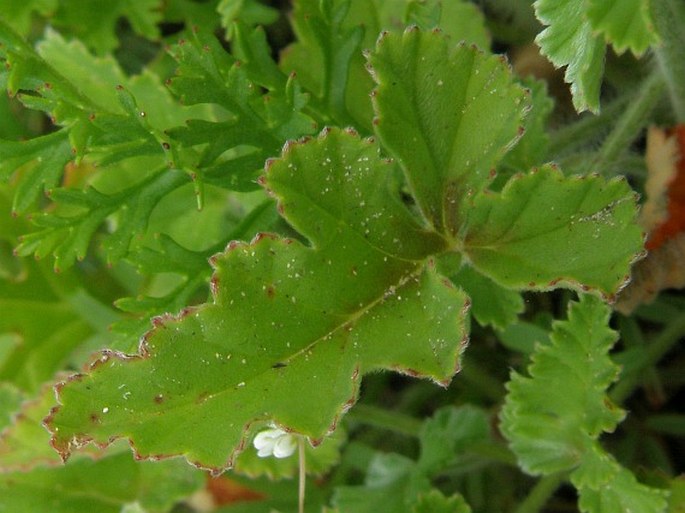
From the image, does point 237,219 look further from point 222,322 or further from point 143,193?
point 222,322

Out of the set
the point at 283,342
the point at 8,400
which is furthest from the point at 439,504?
the point at 8,400

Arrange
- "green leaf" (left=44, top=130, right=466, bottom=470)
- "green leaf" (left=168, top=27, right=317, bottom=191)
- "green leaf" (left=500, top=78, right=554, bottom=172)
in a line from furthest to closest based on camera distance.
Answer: "green leaf" (left=500, top=78, right=554, bottom=172), "green leaf" (left=168, top=27, right=317, bottom=191), "green leaf" (left=44, top=130, right=466, bottom=470)

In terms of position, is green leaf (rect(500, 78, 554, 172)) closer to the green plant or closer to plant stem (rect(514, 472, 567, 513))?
the green plant

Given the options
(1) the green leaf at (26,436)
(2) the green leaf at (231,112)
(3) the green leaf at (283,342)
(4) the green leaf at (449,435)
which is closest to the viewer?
(3) the green leaf at (283,342)

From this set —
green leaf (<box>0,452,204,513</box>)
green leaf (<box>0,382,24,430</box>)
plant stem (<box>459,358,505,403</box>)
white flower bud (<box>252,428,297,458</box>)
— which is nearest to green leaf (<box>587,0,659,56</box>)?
white flower bud (<box>252,428,297,458</box>)

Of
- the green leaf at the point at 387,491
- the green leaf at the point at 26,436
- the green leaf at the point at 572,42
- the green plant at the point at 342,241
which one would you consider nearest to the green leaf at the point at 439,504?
the green plant at the point at 342,241

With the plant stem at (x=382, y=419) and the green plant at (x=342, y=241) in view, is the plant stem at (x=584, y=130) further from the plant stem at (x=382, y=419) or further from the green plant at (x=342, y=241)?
the plant stem at (x=382, y=419)
